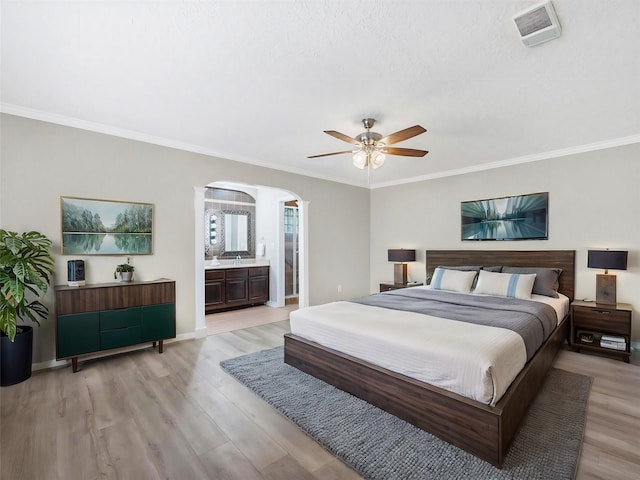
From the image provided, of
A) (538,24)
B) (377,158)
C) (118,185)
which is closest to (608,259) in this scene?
(377,158)

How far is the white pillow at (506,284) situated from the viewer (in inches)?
154

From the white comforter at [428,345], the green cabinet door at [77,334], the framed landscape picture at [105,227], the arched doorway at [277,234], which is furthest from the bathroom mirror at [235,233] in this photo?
the white comforter at [428,345]

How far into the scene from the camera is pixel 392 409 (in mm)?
2326

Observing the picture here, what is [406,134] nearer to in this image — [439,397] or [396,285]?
[439,397]

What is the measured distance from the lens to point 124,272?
352 centimetres

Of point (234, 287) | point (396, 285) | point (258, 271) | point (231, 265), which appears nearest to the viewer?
point (396, 285)

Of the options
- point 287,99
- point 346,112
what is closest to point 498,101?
point 346,112

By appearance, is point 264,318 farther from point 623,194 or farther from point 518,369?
point 623,194

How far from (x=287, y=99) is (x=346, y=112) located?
609 millimetres

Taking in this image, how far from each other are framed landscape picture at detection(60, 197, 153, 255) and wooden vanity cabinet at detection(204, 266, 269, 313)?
6.52ft

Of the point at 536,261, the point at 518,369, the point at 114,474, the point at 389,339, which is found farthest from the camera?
the point at 536,261

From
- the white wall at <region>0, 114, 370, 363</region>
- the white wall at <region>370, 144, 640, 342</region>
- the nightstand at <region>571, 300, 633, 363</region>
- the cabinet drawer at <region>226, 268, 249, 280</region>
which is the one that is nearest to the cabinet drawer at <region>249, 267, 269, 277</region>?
the cabinet drawer at <region>226, 268, 249, 280</region>

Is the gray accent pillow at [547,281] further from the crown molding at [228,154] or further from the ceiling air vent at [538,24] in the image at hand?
the ceiling air vent at [538,24]

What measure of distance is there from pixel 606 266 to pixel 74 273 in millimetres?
5943
